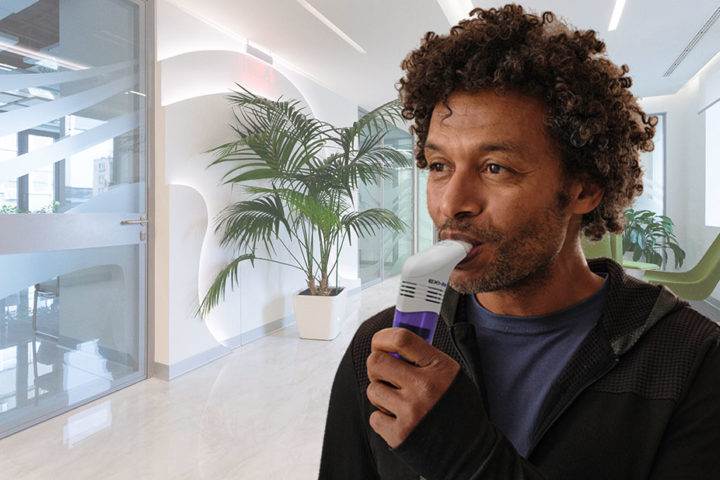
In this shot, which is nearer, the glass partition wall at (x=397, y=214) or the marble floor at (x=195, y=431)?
the marble floor at (x=195, y=431)

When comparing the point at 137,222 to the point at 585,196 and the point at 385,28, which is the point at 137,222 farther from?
the point at 585,196

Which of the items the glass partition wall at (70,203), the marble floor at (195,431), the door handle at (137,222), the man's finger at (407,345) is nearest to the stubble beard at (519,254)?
the man's finger at (407,345)

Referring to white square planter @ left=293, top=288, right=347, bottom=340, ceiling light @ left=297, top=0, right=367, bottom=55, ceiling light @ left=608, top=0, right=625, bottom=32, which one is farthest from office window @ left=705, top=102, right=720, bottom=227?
white square planter @ left=293, top=288, right=347, bottom=340

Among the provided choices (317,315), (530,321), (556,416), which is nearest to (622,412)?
(556,416)

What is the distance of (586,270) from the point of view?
2.66 ft

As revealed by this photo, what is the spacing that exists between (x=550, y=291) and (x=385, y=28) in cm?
358

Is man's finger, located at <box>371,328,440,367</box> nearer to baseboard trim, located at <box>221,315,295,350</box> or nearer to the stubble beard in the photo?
Answer: the stubble beard

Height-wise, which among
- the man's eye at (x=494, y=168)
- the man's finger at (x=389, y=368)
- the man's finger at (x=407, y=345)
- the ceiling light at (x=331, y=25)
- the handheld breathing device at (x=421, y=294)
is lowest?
the man's finger at (x=389, y=368)

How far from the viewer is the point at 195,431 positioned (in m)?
2.34

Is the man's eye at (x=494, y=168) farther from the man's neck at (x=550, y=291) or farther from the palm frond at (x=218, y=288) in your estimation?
the palm frond at (x=218, y=288)

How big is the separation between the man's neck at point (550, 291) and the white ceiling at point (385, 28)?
3.11 m

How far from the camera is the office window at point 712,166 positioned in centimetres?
552

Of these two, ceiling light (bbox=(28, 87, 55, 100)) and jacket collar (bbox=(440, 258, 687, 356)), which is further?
ceiling light (bbox=(28, 87, 55, 100))

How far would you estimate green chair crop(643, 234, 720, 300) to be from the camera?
323 cm
